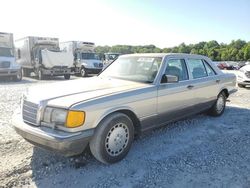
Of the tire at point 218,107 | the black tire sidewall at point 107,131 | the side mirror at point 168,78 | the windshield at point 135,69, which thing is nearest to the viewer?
the black tire sidewall at point 107,131

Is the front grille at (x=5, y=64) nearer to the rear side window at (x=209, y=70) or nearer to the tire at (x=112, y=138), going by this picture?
the rear side window at (x=209, y=70)

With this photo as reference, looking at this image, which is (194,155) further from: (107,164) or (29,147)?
(29,147)

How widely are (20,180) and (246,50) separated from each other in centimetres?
6355

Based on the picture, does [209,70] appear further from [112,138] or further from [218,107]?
[112,138]

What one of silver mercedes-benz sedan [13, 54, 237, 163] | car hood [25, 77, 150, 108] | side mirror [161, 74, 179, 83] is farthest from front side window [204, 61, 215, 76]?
car hood [25, 77, 150, 108]

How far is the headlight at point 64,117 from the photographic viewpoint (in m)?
3.28

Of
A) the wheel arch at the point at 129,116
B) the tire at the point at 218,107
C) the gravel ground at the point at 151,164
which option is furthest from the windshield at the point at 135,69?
the tire at the point at 218,107

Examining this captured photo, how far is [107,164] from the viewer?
377 centimetres

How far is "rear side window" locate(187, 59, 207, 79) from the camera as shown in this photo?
216 inches

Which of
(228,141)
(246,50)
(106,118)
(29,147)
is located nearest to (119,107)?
(106,118)

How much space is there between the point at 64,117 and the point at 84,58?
17865 millimetres

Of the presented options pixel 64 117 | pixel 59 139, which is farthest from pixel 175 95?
pixel 59 139

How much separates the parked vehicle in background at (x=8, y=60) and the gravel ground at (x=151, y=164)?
11.7 meters

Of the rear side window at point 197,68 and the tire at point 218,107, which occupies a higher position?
the rear side window at point 197,68
